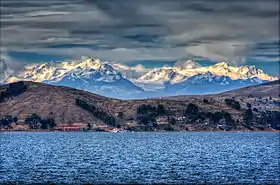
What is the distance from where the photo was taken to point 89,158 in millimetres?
167750

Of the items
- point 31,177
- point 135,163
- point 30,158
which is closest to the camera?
point 31,177

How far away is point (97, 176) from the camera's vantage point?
119375 millimetres

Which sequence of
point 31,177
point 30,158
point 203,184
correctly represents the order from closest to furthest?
point 203,184 → point 31,177 → point 30,158

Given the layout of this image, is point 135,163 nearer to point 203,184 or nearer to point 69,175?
point 69,175

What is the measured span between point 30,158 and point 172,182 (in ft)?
216

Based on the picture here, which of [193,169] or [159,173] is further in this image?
[193,169]

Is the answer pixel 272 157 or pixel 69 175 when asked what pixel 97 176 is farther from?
pixel 272 157

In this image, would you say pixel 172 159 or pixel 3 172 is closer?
pixel 3 172

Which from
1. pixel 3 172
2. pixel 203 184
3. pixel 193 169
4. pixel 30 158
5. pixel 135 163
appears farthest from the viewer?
pixel 30 158

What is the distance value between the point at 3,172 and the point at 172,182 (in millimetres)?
38474

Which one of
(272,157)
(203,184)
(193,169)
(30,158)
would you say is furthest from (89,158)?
(203,184)

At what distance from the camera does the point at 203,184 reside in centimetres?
10750

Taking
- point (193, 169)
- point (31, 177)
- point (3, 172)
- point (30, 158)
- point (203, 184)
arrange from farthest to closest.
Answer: point (30, 158), point (193, 169), point (3, 172), point (31, 177), point (203, 184)

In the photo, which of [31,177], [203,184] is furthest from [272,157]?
[31,177]
